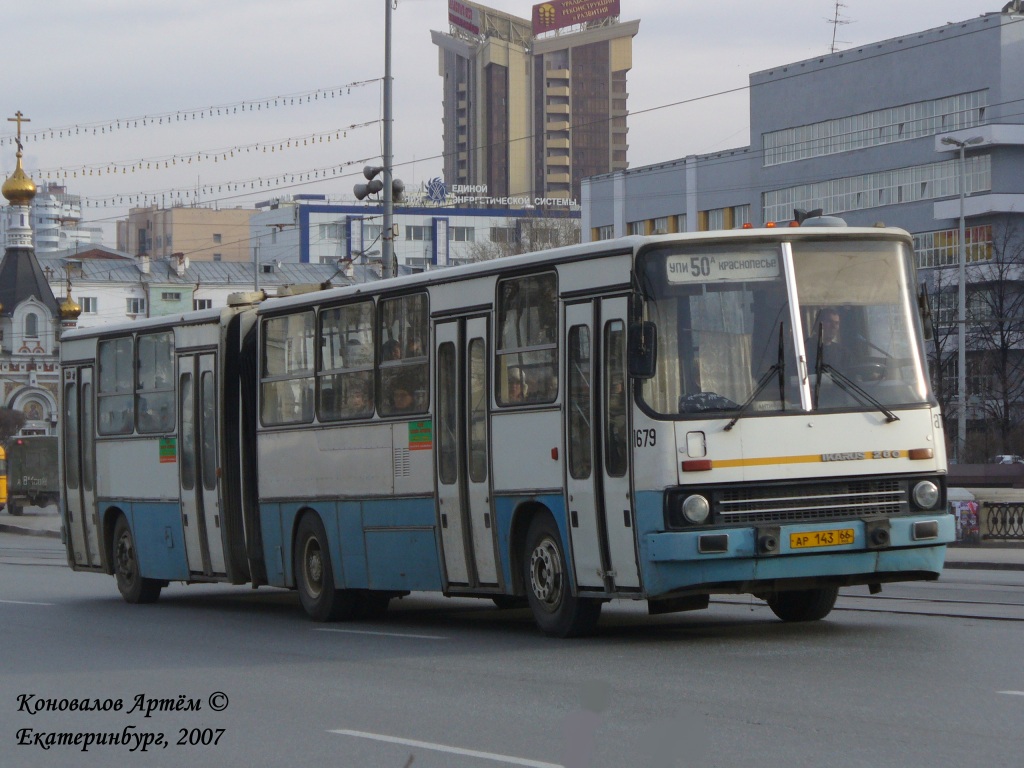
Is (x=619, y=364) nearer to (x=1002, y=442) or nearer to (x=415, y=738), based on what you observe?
(x=415, y=738)

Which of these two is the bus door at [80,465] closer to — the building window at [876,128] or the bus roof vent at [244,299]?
the bus roof vent at [244,299]

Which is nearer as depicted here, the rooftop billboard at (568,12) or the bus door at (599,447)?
the bus door at (599,447)

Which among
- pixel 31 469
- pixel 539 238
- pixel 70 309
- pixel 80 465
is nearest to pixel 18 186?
pixel 70 309

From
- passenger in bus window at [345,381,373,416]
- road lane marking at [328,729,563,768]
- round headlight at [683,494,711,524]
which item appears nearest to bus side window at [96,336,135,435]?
passenger in bus window at [345,381,373,416]

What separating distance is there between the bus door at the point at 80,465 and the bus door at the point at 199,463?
2.32m

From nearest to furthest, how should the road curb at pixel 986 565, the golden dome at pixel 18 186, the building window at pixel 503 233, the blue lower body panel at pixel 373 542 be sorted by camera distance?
the blue lower body panel at pixel 373 542 → the road curb at pixel 986 565 → the golden dome at pixel 18 186 → the building window at pixel 503 233

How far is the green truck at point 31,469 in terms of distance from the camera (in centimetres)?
5925

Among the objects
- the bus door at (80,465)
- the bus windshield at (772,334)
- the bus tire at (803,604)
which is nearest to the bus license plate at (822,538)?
the bus windshield at (772,334)

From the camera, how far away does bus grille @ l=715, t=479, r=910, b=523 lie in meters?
12.3

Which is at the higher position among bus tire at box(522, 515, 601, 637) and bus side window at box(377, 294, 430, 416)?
bus side window at box(377, 294, 430, 416)

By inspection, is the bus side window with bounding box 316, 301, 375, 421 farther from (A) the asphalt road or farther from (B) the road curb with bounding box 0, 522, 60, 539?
(B) the road curb with bounding box 0, 522, 60, 539

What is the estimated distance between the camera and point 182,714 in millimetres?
10367

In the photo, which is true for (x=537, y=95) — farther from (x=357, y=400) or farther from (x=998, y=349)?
(x=357, y=400)

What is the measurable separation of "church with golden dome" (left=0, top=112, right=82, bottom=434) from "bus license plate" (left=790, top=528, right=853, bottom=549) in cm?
9627
